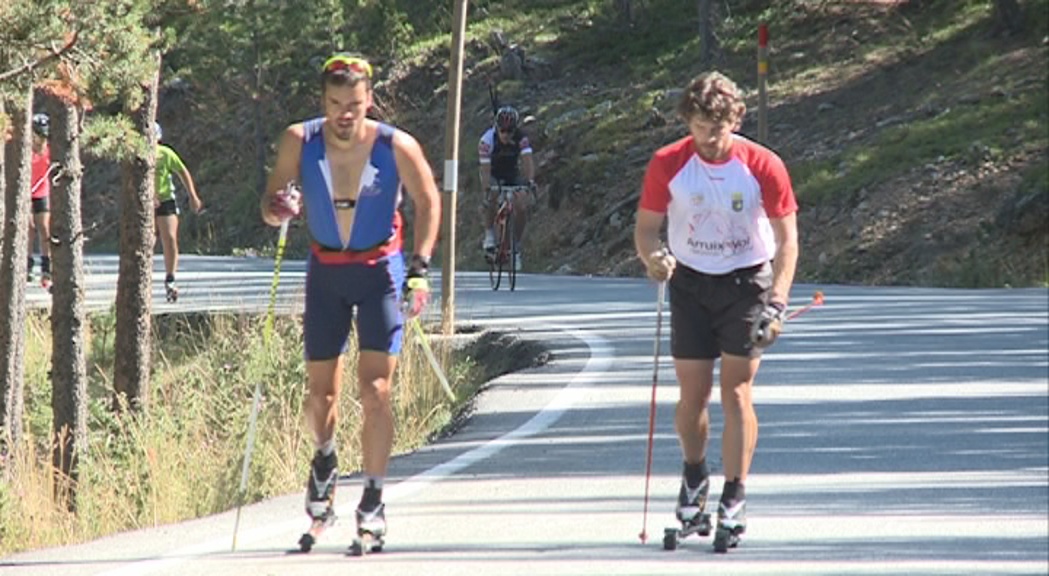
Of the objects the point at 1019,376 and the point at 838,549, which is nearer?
the point at 838,549

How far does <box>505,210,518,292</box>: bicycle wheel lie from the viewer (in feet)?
78.9

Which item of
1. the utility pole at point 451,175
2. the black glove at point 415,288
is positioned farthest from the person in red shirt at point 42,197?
the black glove at point 415,288

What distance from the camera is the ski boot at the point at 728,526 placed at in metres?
8.48

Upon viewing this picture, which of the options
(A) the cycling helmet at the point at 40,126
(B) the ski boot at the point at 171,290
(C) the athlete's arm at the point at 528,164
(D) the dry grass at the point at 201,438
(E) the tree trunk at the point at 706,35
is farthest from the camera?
(E) the tree trunk at the point at 706,35

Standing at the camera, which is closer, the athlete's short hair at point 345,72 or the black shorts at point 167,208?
the athlete's short hair at point 345,72

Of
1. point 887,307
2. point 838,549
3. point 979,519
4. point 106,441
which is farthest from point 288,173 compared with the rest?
point 887,307

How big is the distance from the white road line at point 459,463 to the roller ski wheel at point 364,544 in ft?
1.81

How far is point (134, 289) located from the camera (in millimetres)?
19125

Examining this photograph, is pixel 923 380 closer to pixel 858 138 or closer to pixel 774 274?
pixel 774 274

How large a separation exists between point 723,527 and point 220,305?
51.2 feet

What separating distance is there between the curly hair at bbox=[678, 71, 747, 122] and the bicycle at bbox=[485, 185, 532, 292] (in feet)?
49.6

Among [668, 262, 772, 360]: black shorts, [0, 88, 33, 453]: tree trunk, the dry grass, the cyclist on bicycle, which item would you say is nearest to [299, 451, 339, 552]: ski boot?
the dry grass

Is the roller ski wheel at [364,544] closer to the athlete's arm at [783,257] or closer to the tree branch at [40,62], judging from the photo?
the athlete's arm at [783,257]

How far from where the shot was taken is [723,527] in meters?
8.48
